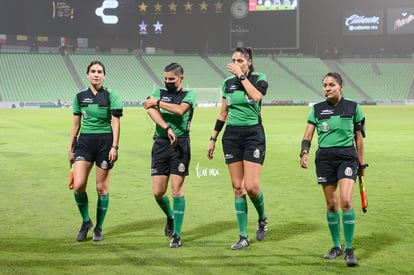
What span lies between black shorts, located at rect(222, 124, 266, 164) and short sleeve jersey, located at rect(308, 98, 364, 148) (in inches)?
37.0

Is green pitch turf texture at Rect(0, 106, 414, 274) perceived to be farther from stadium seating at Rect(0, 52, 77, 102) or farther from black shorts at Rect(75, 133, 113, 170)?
stadium seating at Rect(0, 52, 77, 102)

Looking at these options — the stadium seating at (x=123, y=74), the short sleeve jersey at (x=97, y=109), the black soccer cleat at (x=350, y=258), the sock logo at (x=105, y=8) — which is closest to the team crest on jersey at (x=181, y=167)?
the short sleeve jersey at (x=97, y=109)

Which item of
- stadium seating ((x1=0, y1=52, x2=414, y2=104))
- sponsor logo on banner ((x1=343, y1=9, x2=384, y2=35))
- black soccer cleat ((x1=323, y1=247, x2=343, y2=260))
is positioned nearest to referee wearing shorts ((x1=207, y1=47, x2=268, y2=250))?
black soccer cleat ((x1=323, y1=247, x2=343, y2=260))

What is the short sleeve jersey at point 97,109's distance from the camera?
26.3ft

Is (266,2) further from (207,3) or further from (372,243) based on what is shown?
(372,243)

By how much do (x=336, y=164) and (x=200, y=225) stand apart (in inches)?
110

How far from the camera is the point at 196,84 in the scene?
238 ft

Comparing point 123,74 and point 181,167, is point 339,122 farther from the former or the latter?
point 123,74

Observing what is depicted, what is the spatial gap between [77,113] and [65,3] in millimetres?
59819

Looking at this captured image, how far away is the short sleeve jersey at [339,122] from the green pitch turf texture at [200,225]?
1.35 metres

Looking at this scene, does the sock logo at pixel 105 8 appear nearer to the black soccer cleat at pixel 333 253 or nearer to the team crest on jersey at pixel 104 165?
the team crest on jersey at pixel 104 165

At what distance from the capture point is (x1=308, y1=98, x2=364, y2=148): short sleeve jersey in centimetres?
700

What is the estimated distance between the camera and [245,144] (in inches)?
306

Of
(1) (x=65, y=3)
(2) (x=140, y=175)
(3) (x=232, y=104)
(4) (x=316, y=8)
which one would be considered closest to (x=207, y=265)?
(3) (x=232, y=104)
